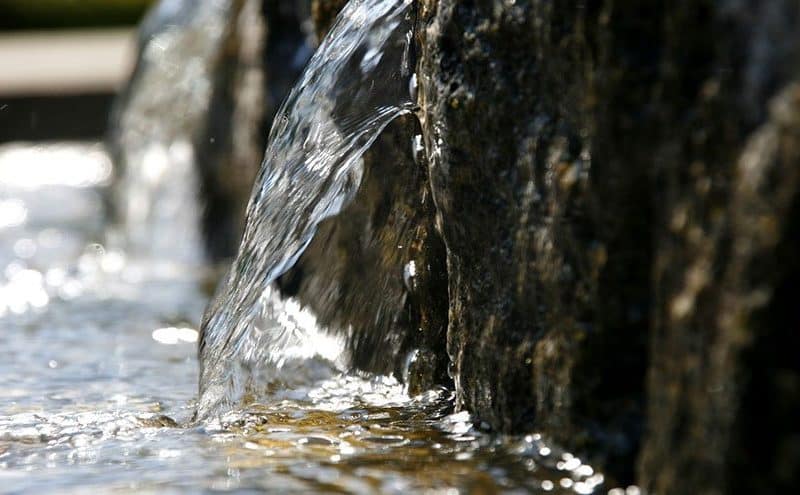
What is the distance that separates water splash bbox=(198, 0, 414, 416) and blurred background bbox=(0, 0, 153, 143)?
4.74 meters

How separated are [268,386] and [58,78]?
7456mm

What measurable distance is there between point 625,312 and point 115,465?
0.98 m

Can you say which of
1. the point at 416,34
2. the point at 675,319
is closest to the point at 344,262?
the point at 416,34

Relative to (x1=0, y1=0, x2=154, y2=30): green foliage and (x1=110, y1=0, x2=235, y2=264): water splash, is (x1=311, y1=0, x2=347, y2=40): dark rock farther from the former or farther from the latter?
(x1=0, y1=0, x2=154, y2=30): green foliage

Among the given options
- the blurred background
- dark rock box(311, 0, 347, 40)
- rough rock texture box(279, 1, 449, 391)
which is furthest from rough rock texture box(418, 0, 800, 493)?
the blurred background

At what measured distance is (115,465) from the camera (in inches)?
95.7

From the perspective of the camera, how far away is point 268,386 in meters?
3.12

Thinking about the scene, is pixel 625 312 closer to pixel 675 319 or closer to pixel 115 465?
pixel 675 319

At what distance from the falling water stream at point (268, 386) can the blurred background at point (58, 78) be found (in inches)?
166

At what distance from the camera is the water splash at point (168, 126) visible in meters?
6.42

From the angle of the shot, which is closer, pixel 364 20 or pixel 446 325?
pixel 446 325

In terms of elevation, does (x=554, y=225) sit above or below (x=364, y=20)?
below

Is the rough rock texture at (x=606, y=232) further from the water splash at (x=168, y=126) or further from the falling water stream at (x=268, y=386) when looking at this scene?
the water splash at (x=168, y=126)

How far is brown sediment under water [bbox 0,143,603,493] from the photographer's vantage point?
7.35ft
